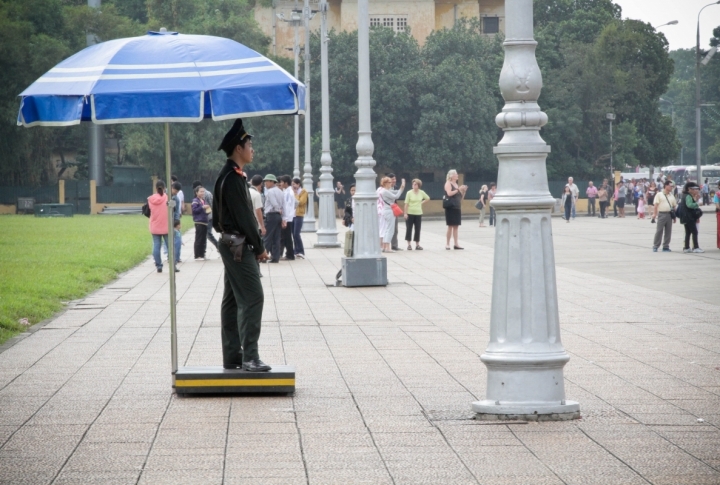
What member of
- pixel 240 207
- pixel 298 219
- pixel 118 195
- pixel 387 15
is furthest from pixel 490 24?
pixel 240 207

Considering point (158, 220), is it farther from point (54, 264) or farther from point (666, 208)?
point (666, 208)

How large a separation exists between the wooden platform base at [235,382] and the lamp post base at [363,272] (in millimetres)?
8972

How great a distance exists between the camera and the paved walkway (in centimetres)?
552

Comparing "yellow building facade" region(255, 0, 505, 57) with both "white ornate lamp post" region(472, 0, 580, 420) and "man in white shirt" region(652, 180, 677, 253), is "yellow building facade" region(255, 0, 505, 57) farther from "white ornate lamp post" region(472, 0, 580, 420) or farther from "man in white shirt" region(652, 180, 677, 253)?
"white ornate lamp post" region(472, 0, 580, 420)

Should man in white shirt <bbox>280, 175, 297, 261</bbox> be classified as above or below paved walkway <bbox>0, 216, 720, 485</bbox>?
above

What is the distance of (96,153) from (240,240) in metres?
55.6

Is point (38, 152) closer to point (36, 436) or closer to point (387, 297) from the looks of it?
point (387, 297)

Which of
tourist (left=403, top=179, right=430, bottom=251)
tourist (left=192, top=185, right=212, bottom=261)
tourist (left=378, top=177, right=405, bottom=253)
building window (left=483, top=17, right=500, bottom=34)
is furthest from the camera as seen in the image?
building window (left=483, top=17, right=500, bottom=34)

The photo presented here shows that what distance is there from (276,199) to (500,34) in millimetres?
45801

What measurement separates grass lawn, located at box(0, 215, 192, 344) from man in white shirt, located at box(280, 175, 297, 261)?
3.27 metres

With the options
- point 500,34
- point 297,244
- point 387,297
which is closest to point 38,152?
point 500,34

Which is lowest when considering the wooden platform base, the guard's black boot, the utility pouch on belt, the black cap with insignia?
the wooden platform base

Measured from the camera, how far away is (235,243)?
760 centimetres

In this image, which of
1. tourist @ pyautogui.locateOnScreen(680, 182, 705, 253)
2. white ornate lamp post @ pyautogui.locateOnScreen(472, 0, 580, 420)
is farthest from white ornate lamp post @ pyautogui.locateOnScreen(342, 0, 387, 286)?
white ornate lamp post @ pyautogui.locateOnScreen(472, 0, 580, 420)
